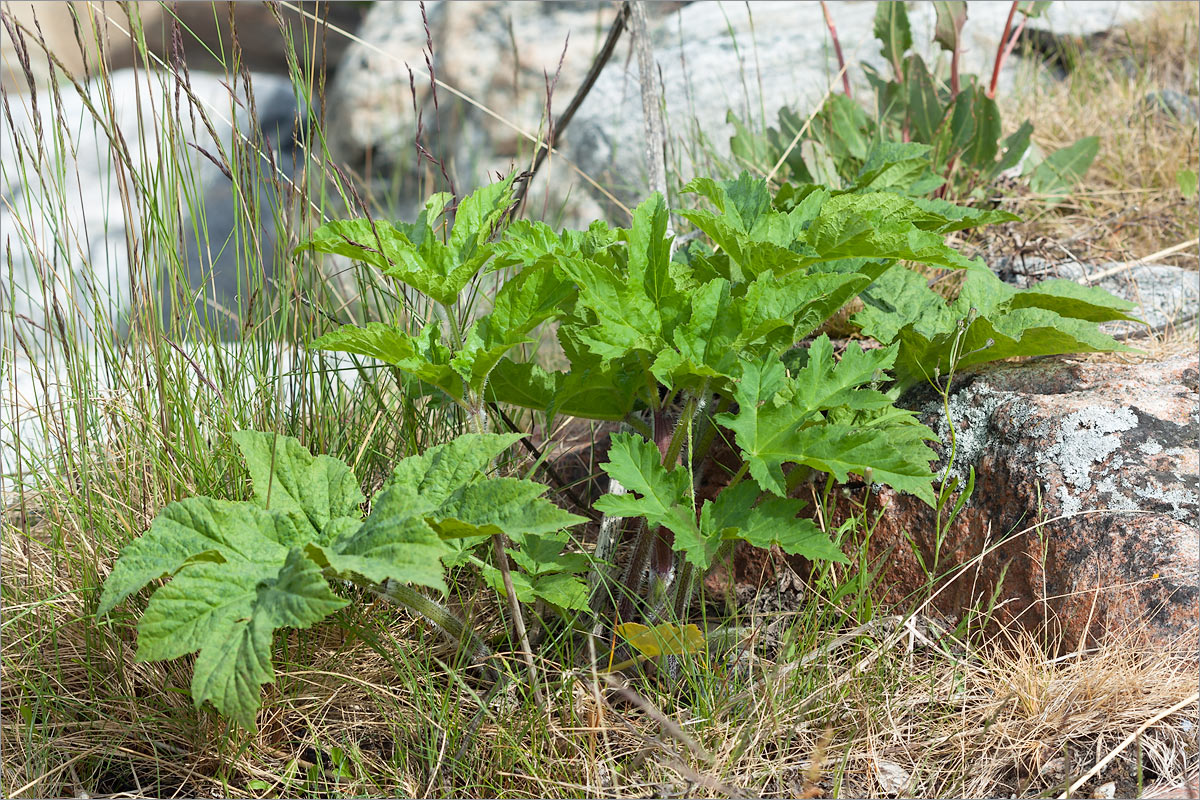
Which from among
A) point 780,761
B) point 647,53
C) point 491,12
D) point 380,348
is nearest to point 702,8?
point 491,12

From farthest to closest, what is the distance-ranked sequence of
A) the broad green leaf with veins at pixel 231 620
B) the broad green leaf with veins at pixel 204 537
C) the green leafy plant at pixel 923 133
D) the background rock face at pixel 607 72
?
the background rock face at pixel 607 72 → the green leafy plant at pixel 923 133 → the broad green leaf with veins at pixel 204 537 → the broad green leaf with veins at pixel 231 620

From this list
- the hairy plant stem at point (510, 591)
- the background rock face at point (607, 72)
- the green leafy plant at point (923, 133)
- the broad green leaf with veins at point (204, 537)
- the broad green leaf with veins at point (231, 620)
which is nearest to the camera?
the broad green leaf with veins at point (231, 620)

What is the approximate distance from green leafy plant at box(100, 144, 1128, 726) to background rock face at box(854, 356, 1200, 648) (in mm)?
142

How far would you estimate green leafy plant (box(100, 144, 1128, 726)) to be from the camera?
1180 millimetres

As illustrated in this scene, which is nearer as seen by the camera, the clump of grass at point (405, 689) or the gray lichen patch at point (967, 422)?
the clump of grass at point (405, 689)

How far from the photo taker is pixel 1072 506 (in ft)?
5.27

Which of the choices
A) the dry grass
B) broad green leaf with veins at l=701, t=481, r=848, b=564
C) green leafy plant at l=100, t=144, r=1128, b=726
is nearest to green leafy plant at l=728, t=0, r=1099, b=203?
green leafy plant at l=100, t=144, r=1128, b=726

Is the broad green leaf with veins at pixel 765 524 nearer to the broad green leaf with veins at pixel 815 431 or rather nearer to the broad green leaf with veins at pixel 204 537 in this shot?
the broad green leaf with veins at pixel 815 431

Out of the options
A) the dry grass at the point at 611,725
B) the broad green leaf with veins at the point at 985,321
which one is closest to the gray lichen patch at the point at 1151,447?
the broad green leaf with veins at the point at 985,321

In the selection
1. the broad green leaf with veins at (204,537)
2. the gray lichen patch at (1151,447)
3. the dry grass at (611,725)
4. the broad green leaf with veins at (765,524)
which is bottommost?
the dry grass at (611,725)

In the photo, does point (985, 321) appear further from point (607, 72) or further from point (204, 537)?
point (607, 72)

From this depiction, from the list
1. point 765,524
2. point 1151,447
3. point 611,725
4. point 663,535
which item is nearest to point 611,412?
point 663,535

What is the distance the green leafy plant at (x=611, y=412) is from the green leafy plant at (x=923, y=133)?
0.91m

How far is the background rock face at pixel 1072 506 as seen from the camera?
154 cm
